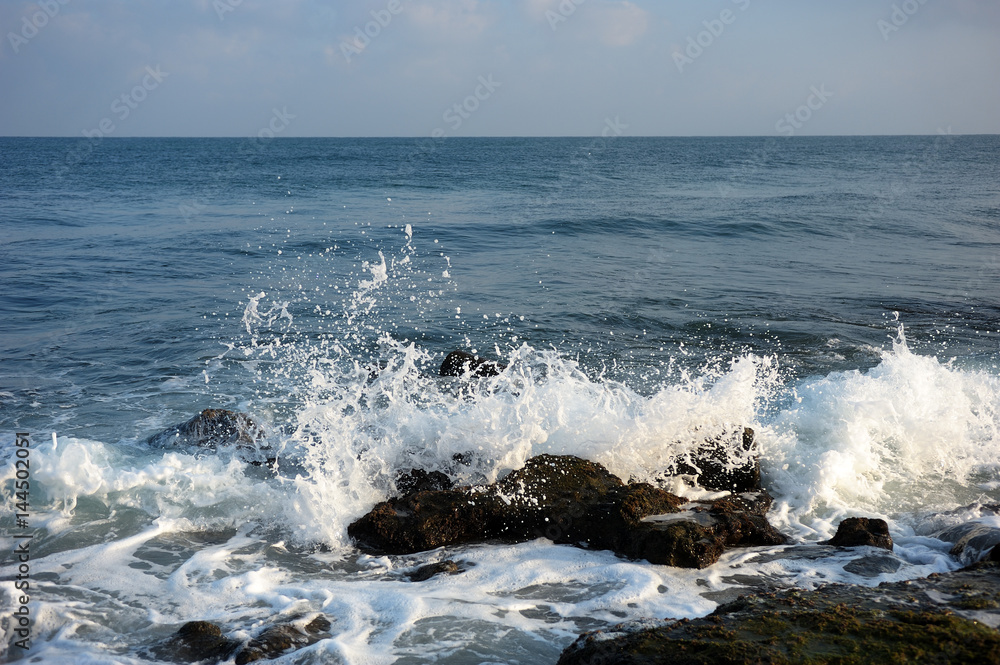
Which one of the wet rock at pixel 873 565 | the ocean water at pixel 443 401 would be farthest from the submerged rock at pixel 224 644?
the wet rock at pixel 873 565

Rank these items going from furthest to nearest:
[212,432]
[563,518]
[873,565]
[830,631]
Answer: [212,432] < [563,518] < [873,565] < [830,631]

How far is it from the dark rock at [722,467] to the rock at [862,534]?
104 centimetres

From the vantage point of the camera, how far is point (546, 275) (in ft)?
46.8

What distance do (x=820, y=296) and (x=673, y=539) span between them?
9780 mm

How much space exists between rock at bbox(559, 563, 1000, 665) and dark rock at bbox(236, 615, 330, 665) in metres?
1.43

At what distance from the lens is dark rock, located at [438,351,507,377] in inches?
297

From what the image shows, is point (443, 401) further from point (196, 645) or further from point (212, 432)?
point (196, 645)

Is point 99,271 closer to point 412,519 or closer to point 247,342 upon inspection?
point 247,342

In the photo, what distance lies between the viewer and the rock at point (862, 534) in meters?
4.61

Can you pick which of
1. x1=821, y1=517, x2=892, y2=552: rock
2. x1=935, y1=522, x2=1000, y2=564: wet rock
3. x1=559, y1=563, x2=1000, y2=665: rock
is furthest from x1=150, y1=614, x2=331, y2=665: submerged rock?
x1=935, y1=522, x2=1000, y2=564: wet rock

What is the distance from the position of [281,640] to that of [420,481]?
6.78ft

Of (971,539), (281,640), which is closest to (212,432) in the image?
(281,640)

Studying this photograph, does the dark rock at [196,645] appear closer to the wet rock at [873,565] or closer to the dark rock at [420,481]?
the dark rock at [420,481]

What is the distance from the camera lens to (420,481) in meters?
5.59
